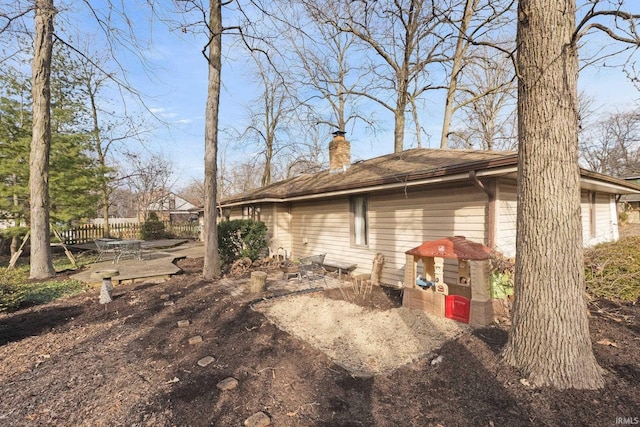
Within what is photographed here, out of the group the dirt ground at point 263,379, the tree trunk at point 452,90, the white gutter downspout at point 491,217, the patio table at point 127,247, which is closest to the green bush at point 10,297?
the dirt ground at point 263,379

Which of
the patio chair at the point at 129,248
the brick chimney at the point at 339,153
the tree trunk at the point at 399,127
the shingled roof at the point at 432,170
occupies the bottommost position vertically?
the patio chair at the point at 129,248

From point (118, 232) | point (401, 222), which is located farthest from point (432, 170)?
point (118, 232)

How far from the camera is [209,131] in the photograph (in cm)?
789

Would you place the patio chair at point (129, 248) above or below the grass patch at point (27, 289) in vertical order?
above

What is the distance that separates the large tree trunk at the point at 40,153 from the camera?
7832 millimetres

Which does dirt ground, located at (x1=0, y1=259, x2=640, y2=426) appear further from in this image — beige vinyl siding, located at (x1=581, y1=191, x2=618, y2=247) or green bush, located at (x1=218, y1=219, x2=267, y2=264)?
beige vinyl siding, located at (x1=581, y1=191, x2=618, y2=247)

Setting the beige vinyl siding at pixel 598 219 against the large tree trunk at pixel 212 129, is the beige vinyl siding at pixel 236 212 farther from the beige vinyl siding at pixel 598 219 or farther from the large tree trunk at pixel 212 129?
the beige vinyl siding at pixel 598 219

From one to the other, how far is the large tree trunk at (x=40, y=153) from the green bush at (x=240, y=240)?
4.53 m

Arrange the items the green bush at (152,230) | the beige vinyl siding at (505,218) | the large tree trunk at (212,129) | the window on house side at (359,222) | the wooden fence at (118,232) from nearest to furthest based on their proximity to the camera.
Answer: the beige vinyl siding at (505,218) < the large tree trunk at (212,129) < the window on house side at (359,222) < the wooden fence at (118,232) < the green bush at (152,230)

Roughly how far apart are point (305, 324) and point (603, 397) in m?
3.49

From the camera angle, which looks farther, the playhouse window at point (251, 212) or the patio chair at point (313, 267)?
the playhouse window at point (251, 212)

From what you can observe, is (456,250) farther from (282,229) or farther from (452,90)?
(452,90)

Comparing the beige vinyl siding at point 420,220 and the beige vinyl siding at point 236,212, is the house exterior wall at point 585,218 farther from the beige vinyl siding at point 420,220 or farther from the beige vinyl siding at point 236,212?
the beige vinyl siding at point 236,212

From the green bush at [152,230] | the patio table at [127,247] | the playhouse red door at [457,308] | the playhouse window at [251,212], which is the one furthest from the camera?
the green bush at [152,230]
